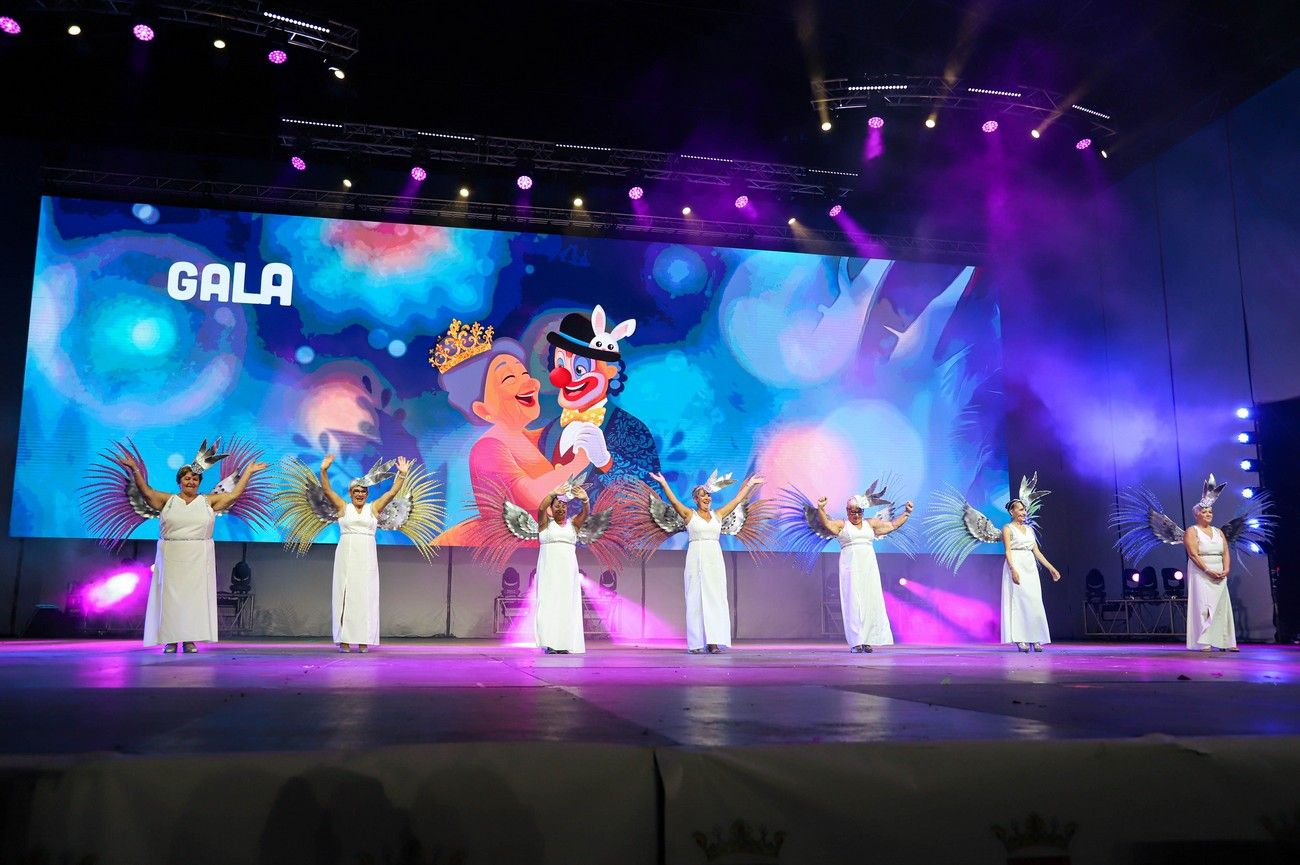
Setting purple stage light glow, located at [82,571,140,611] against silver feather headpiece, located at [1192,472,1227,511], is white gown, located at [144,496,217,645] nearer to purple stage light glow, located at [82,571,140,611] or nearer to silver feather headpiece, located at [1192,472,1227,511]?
purple stage light glow, located at [82,571,140,611]

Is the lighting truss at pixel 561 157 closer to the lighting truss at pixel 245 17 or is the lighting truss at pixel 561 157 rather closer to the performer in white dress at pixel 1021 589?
the lighting truss at pixel 245 17

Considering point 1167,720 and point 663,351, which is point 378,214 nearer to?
point 663,351

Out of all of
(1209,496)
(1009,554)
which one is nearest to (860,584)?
(1009,554)

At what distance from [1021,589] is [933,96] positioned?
580 cm

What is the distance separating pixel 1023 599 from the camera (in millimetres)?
10547

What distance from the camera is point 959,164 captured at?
44.4 feet

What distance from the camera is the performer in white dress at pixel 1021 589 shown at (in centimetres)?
1044

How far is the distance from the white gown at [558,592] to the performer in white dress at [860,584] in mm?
2994

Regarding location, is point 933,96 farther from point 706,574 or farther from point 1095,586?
point 1095,586

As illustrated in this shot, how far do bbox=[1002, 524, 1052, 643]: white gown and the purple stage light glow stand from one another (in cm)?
1072

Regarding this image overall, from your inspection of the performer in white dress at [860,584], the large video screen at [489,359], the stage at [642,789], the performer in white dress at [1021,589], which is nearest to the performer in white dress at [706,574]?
the performer in white dress at [860,584]

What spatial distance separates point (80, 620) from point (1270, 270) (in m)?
15.3

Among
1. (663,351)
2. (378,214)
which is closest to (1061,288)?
(663,351)

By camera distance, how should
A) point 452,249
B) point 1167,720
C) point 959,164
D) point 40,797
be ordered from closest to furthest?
point 40,797 < point 1167,720 < point 452,249 < point 959,164
